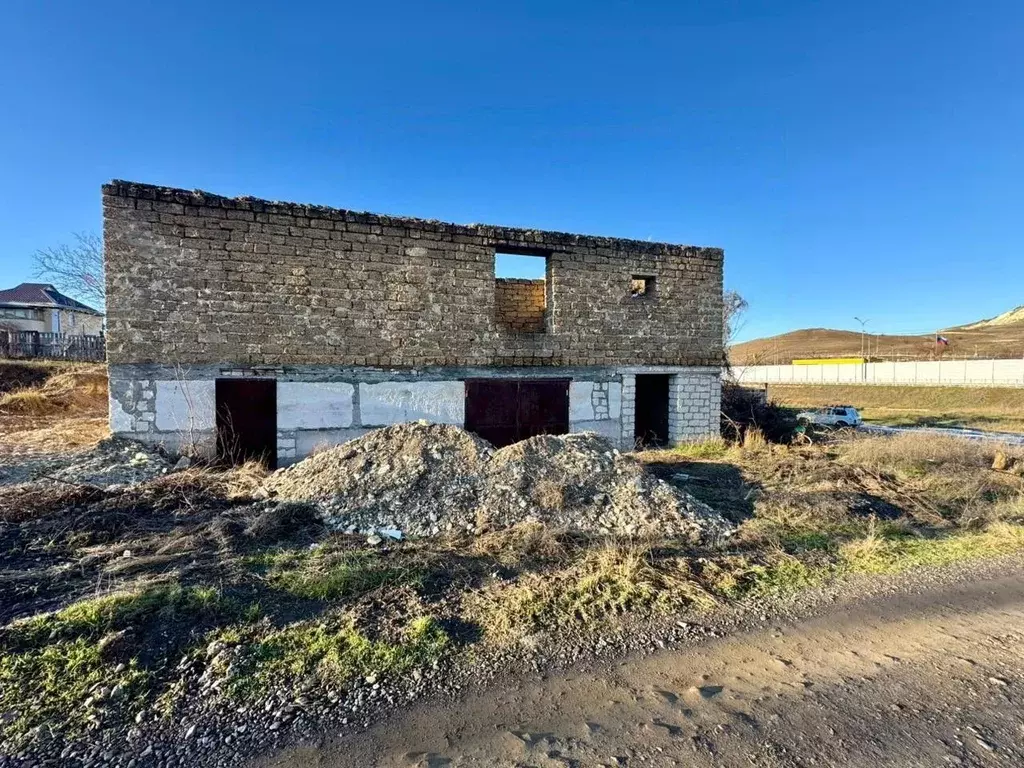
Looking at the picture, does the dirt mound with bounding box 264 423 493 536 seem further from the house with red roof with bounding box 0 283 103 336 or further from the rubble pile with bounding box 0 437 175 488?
the house with red roof with bounding box 0 283 103 336

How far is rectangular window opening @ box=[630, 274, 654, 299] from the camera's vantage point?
1273 centimetres

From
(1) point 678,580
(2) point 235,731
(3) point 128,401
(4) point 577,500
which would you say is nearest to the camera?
(2) point 235,731

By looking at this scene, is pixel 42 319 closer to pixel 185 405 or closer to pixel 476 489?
pixel 185 405

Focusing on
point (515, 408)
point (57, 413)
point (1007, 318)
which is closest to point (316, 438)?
point (515, 408)

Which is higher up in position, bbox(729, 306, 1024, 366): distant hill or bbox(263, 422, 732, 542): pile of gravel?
bbox(729, 306, 1024, 366): distant hill

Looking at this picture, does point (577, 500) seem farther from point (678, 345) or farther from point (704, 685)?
point (678, 345)

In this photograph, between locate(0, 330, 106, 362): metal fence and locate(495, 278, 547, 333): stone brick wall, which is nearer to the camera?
locate(495, 278, 547, 333): stone brick wall

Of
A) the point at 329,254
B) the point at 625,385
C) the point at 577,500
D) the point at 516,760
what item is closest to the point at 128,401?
the point at 329,254


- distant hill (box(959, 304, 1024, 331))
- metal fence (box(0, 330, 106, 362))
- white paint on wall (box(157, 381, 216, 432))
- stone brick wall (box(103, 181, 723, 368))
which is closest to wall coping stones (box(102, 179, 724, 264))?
stone brick wall (box(103, 181, 723, 368))

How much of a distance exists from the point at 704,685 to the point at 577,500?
3.67 meters

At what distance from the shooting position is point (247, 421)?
9.86 m

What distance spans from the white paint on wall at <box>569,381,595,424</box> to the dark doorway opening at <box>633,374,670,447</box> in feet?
5.79

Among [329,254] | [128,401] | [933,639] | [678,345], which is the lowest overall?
[933,639]

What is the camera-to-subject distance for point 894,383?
46.2 m
